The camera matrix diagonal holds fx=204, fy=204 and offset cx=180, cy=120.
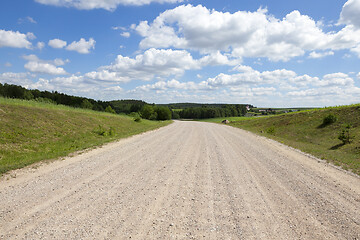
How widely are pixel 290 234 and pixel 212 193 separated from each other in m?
2.32

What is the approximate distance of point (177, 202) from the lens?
5406 millimetres

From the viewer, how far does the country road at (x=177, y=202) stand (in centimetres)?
411

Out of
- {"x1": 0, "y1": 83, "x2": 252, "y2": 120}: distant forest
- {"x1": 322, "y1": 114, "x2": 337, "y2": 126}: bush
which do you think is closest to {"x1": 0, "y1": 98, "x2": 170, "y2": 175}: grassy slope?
{"x1": 0, "y1": 83, "x2": 252, "y2": 120}: distant forest

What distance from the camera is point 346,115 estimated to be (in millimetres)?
28234

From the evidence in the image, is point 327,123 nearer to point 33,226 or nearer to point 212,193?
point 212,193

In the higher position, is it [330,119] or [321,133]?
[330,119]

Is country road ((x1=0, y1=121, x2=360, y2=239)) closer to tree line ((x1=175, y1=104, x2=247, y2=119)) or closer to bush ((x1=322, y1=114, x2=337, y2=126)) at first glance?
bush ((x1=322, y1=114, x2=337, y2=126))

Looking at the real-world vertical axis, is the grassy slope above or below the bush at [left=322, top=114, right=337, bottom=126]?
below

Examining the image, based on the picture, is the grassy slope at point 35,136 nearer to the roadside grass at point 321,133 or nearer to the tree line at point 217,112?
the roadside grass at point 321,133

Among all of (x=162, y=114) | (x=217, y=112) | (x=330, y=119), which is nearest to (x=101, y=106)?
(x=162, y=114)

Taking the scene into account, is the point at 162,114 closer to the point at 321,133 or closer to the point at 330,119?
the point at 330,119

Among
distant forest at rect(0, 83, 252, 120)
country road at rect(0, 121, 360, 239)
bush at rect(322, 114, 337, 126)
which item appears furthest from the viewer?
distant forest at rect(0, 83, 252, 120)

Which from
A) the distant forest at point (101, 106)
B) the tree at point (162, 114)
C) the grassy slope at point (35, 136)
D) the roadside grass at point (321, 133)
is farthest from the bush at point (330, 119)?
the tree at point (162, 114)

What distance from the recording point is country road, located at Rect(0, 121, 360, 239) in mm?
4113
